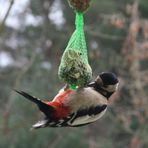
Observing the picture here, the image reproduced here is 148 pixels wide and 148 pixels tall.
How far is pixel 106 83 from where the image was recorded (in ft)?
8.75

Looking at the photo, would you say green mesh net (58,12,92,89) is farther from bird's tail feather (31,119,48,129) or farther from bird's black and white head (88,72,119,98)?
bird's tail feather (31,119,48,129)

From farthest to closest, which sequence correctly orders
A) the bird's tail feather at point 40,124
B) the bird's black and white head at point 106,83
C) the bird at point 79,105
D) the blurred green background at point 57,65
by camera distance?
the blurred green background at point 57,65, the bird's black and white head at point 106,83, the bird at point 79,105, the bird's tail feather at point 40,124

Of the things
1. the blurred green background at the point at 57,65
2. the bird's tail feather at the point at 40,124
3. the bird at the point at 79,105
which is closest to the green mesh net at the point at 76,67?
the bird at the point at 79,105

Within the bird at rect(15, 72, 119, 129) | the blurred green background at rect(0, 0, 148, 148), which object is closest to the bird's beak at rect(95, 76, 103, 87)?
the bird at rect(15, 72, 119, 129)

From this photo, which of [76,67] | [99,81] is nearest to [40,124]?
[76,67]

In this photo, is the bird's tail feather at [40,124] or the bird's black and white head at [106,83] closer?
the bird's tail feather at [40,124]

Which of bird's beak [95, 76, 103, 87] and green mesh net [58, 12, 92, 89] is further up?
green mesh net [58, 12, 92, 89]

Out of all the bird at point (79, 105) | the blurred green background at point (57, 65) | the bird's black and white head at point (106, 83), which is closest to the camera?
the bird at point (79, 105)

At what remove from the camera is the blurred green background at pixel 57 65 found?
6930 mm

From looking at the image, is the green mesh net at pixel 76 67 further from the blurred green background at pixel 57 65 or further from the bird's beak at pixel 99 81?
the blurred green background at pixel 57 65

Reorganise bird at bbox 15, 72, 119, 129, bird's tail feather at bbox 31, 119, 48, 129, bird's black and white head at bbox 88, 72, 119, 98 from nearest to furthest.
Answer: bird's tail feather at bbox 31, 119, 48, 129
bird at bbox 15, 72, 119, 129
bird's black and white head at bbox 88, 72, 119, 98

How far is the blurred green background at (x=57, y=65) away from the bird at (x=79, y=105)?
362 centimetres

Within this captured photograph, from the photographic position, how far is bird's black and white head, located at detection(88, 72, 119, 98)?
2.63 meters

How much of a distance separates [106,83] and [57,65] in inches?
236
